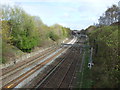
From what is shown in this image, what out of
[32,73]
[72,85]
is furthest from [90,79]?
[32,73]

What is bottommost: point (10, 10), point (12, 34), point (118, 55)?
point (118, 55)

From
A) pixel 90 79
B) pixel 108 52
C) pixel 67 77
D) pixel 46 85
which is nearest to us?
pixel 108 52

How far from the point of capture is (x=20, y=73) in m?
18.6

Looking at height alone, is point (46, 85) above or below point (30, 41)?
below

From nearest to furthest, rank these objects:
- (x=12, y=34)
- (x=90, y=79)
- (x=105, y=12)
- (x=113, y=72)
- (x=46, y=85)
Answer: (x=113, y=72)
(x=46, y=85)
(x=90, y=79)
(x=12, y=34)
(x=105, y=12)

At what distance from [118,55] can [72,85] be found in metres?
5.16

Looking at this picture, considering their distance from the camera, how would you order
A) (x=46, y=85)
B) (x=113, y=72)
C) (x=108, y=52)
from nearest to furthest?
(x=113, y=72) < (x=108, y=52) < (x=46, y=85)

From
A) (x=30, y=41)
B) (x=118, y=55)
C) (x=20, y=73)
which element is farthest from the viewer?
(x=30, y=41)

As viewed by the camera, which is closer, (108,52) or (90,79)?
(108,52)

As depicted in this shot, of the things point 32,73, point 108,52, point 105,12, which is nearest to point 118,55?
point 108,52

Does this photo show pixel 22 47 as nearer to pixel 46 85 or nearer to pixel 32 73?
pixel 32 73

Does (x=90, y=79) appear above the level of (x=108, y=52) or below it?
below

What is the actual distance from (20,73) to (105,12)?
109 ft

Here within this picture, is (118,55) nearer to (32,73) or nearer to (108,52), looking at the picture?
(108,52)
